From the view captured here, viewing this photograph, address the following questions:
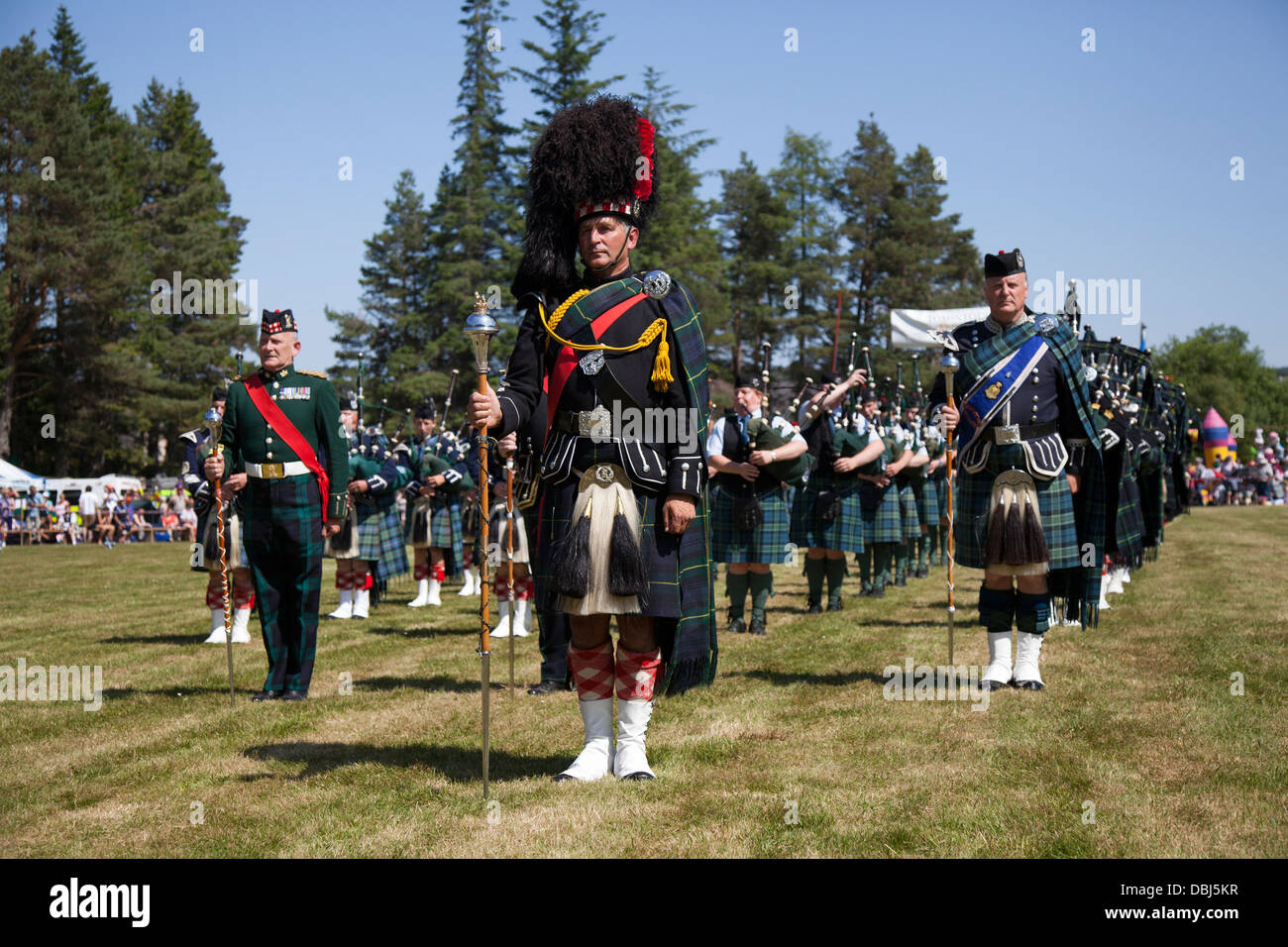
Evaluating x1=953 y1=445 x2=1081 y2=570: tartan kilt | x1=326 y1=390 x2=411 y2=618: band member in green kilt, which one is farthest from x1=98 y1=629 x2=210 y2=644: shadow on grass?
x1=953 y1=445 x2=1081 y2=570: tartan kilt

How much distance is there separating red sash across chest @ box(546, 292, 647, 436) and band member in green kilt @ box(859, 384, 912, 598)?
785 centimetres

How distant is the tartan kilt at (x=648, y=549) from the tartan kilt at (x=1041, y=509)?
109 inches

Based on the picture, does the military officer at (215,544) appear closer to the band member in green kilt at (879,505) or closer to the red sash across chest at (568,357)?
the red sash across chest at (568,357)

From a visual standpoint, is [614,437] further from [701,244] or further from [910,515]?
[701,244]

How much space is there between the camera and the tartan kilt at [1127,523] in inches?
300

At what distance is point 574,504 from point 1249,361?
253ft

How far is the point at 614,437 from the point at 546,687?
9.69 ft

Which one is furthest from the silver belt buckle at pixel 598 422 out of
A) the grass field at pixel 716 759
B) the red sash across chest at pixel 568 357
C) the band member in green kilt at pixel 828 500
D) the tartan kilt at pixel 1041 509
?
the band member in green kilt at pixel 828 500

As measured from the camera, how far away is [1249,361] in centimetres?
7181

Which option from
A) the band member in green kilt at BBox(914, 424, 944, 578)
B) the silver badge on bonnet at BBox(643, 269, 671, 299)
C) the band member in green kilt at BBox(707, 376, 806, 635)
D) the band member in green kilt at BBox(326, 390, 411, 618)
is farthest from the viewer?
the band member in green kilt at BBox(914, 424, 944, 578)

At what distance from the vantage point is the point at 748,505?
10.2 meters

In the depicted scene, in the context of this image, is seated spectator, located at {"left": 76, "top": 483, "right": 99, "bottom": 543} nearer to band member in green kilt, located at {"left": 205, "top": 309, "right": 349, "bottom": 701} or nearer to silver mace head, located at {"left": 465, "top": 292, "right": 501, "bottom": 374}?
band member in green kilt, located at {"left": 205, "top": 309, "right": 349, "bottom": 701}

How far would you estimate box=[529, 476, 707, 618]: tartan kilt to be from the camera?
4855mm
